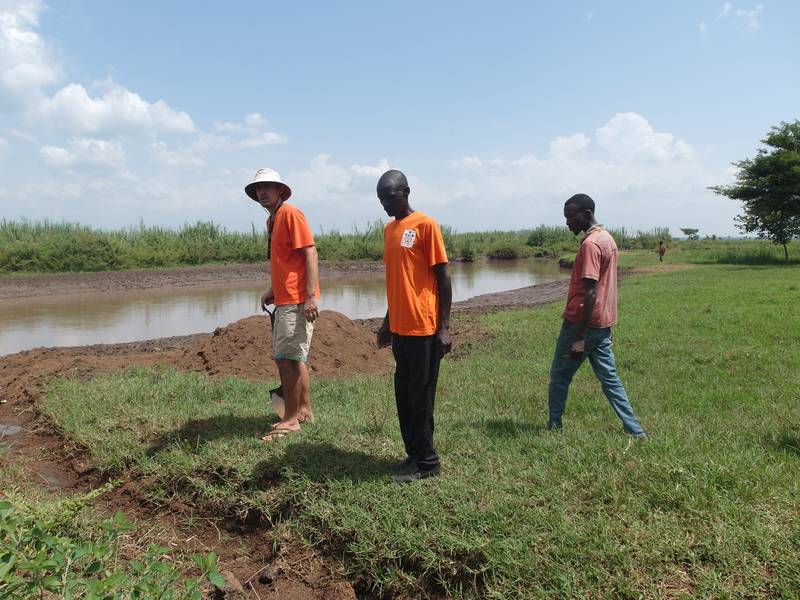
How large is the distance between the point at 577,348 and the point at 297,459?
2.12 m

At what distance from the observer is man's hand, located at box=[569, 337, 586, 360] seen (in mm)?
3909

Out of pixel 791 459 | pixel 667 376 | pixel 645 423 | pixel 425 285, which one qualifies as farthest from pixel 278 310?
pixel 667 376

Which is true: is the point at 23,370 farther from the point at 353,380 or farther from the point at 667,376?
the point at 667,376

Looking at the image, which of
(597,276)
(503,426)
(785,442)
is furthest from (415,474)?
(785,442)

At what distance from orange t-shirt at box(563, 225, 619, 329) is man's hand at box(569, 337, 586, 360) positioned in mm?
150

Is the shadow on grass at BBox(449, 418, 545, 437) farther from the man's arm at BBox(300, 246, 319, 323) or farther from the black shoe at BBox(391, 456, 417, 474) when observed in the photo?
the man's arm at BBox(300, 246, 319, 323)

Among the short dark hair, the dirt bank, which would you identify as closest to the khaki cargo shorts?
the short dark hair

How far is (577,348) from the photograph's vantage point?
392cm

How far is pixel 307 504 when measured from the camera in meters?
3.41

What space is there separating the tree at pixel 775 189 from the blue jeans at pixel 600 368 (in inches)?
914

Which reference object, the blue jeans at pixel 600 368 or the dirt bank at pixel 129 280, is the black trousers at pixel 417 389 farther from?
the dirt bank at pixel 129 280

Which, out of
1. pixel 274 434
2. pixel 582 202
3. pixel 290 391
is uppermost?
pixel 582 202

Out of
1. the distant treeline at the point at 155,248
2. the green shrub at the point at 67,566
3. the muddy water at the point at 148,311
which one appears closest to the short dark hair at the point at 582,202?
the green shrub at the point at 67,566

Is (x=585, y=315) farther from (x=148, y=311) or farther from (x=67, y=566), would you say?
(x=148, y=311)
